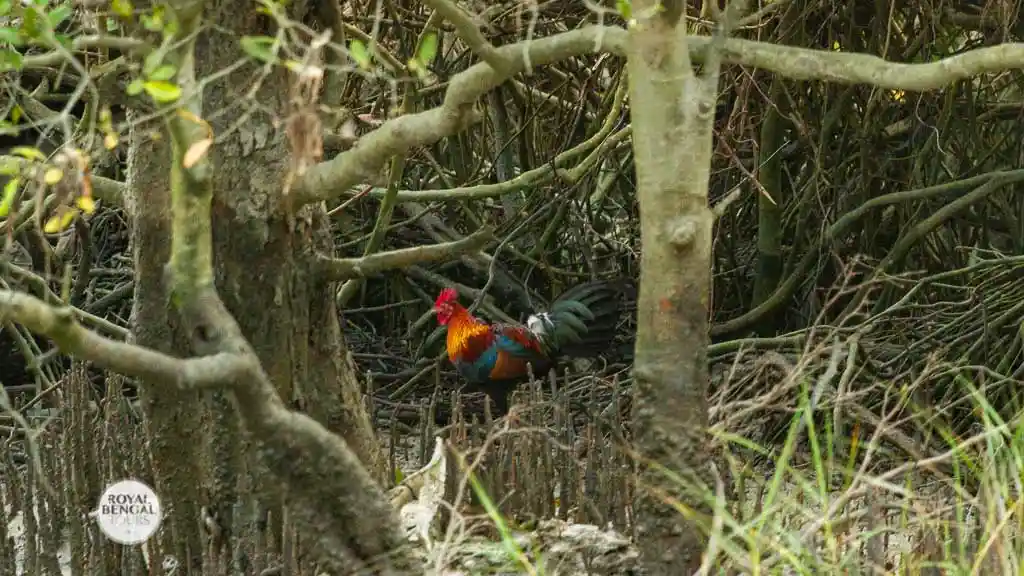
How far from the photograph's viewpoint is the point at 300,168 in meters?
2.14

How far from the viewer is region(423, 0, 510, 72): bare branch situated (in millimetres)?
2758

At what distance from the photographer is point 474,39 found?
9.28 feet

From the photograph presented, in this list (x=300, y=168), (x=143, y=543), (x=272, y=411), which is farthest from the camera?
(x=143, y=543)

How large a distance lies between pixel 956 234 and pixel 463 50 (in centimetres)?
251

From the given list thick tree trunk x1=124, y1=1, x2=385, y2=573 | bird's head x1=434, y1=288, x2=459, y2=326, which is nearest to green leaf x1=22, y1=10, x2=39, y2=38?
thick tree trunk x1=124, y1=1, x2=385, y2=573

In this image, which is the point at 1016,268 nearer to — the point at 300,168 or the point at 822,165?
the point at 822,165

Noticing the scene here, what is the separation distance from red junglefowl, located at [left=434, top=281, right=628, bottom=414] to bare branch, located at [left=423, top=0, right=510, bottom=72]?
11.2ft

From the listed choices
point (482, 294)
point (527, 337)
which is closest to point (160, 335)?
point (482, 294)

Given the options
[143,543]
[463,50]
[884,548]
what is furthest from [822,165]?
[143,543]

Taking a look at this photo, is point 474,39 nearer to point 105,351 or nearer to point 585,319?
point 105,351

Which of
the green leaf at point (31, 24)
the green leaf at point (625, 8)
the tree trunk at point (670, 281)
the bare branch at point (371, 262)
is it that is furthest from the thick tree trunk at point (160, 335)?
the green leaf at point (625, 8)

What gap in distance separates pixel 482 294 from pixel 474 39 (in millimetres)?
3173

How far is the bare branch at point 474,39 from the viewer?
276 cm

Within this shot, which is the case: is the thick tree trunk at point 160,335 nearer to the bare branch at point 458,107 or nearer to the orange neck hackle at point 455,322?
the bare branch at point 458,107
